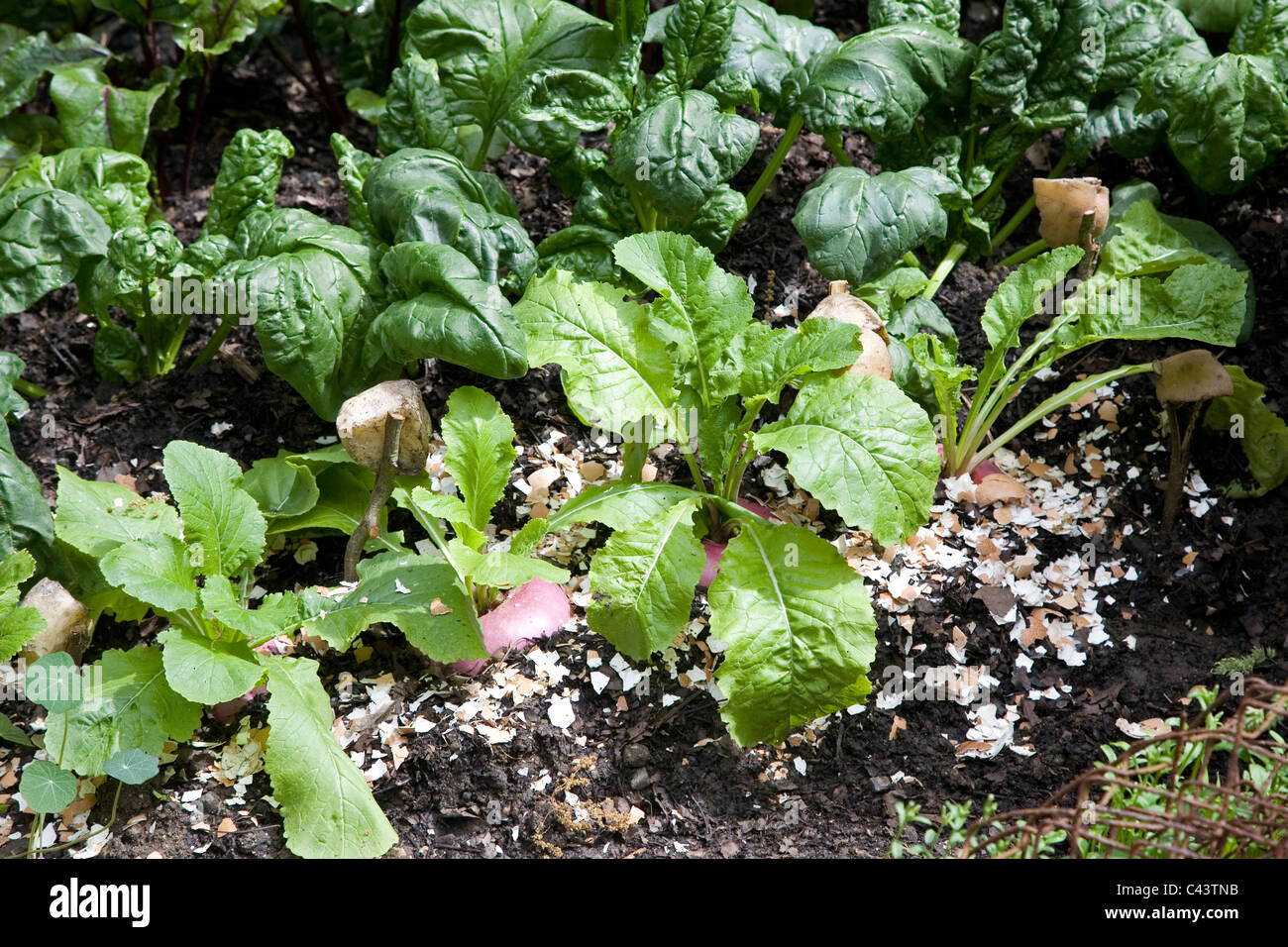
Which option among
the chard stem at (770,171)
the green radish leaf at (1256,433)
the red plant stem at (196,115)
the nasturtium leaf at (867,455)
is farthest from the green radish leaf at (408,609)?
the green radish leaf at (1256,433)

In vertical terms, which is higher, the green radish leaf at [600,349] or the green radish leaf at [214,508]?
the green radish leaf at [600,349]

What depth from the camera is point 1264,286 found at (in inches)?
112

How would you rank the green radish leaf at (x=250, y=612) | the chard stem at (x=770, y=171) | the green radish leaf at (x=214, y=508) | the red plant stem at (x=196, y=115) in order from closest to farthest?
1. the green radish leaf at (x=250, y=612)
2. the green radish leaf at (x=214, y=508)
3. the chard stem at (x=770, y=171)
4. the red plant stem at (x=196, y=115)

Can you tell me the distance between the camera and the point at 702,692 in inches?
90.0

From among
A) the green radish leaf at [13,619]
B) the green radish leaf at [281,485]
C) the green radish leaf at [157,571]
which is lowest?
the green radish leaf at [13,619]

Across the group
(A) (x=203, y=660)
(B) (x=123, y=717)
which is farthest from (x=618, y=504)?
(B) (x=123, y=717)

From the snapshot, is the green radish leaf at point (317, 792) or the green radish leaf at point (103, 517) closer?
the green radish leaf at point (317, 792)

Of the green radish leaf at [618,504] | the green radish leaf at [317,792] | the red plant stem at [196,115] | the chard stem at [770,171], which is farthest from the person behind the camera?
the red plant stem at [196,115]

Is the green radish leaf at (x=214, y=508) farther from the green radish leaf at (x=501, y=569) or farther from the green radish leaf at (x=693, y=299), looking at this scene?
the green radish leaf at (x=693, y=299)

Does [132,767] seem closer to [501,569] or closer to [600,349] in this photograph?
[501,569]

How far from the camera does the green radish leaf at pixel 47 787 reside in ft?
6.49

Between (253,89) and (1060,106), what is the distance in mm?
2384
